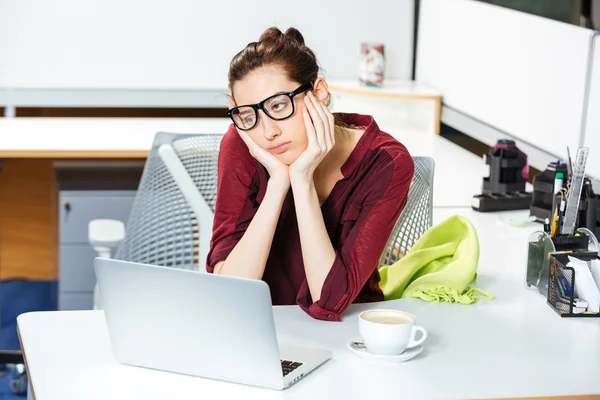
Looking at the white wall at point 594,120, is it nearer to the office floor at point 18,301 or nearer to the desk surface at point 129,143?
the desk surface at point 129,143

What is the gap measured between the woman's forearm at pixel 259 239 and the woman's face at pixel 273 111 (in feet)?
0.24

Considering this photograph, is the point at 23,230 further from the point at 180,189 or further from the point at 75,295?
the point at 180,189

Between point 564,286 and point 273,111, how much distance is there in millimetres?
570

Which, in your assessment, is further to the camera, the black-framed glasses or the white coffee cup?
the black-framed glasses

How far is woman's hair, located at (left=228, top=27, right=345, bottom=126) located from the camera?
64.0 inches

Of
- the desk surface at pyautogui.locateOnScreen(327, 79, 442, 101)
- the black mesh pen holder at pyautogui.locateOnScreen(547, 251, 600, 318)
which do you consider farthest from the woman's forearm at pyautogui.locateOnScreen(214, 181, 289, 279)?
the desk surface at pyautogui.locateOnScreen(327, 79, 442, 101)

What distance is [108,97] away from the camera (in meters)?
3.61

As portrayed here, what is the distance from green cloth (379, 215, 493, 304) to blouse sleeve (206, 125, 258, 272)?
0.94 feet

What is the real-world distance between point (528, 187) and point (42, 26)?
76.0 inches

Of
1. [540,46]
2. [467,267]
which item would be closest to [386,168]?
[467,267]

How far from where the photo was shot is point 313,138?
5.33 ft

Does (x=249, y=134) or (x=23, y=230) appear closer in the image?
(x=249, y=134)

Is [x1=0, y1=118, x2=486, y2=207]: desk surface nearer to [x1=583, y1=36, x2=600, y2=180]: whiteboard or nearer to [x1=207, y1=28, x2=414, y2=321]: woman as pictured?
[x1=583, y1=36, x2=600, y2=180]: whiteboard

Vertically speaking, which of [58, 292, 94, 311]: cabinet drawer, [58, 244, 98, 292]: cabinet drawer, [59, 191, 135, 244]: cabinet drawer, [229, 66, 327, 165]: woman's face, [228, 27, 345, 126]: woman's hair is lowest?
[58, 292, 94, 311]: cabinet drawer
